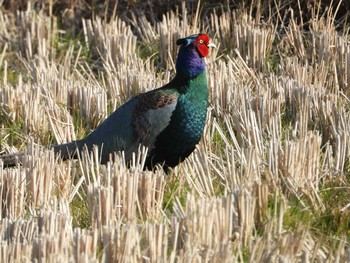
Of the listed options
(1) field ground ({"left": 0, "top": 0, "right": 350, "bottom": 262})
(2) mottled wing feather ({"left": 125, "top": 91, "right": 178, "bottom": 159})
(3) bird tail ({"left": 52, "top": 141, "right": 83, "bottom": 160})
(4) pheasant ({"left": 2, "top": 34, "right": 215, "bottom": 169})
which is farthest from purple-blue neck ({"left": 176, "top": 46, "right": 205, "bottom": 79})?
(3) bird tail ({"left": 52, "top": 141, "right": 83, "bottom": 160})

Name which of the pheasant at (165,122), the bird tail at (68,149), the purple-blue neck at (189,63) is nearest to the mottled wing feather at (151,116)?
the pheasant at (165,122)

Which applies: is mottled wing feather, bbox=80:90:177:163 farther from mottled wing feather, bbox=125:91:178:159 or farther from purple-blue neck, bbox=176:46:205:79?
purple-blue neck, bbox=176:46:205:79

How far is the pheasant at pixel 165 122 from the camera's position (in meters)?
5.46

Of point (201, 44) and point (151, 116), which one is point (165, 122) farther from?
point (201, 44)

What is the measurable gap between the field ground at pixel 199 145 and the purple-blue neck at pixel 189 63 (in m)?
0.39

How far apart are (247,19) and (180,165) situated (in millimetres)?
2790

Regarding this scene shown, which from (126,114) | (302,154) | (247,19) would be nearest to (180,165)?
(126,114)

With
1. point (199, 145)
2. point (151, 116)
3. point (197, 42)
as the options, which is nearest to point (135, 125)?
point (151, 116)

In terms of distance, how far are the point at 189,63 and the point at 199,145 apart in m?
0.50

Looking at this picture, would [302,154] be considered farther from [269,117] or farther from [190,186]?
[269,117]

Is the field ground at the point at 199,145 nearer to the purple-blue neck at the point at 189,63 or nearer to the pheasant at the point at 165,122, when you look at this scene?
the pheasant at the point at 165,122

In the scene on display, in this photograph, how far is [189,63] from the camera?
5.64 m

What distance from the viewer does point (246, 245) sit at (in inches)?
164

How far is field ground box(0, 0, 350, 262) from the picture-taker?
4023mm
